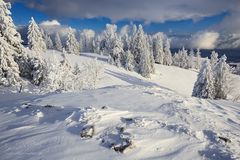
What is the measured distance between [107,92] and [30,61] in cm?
2377

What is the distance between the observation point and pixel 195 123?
35.1ft

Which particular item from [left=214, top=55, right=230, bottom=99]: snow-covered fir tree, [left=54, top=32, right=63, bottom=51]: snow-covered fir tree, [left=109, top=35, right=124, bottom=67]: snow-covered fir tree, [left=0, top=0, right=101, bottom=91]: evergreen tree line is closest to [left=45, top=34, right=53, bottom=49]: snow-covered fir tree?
[left=54, top=32, right=63, bottom=51]: snow-covered fir tree

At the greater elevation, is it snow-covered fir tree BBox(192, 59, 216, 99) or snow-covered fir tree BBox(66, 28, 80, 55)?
snow-covered fir tree BBox(66, 28, 80, 55)

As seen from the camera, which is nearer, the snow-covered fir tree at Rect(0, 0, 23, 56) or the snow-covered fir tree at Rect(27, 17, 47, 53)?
the snow-covered fir tree at Rect(0, 0, 23, 56)

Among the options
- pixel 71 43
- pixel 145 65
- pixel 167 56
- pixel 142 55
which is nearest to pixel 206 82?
pixel 145 65

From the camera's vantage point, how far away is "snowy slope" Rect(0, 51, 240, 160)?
8180 mm

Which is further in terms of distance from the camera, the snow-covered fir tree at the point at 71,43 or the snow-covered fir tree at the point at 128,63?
the snow-covered fir tree at the point at 71,43

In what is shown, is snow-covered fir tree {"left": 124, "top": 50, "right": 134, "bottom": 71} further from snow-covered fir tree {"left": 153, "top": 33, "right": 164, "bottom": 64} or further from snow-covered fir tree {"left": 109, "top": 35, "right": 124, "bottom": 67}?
snow-covered fir tree {"left": 153, "top": 33, "right": 164, "bottom": 64}

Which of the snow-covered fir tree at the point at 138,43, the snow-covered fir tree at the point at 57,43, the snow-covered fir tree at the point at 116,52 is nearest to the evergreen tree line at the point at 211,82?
the snow-covered fir tree at the point at 138,43

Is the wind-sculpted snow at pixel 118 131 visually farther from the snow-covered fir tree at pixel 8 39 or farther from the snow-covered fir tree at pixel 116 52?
the snow-covered fir tree at pixel 116 52

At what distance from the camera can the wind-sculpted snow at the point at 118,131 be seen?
8.18 metres

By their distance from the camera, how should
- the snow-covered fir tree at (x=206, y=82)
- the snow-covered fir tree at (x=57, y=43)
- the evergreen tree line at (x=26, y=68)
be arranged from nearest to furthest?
the evergreen tree line at (x=26, y=68) < the snow-covered fir tree at (x=206, y=82) < the snow-covered fir tree at (x=57, y=43)

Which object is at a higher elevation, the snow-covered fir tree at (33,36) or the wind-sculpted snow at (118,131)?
the snow-covered fir tree at (33,36)

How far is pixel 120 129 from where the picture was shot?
9477 millimetres
